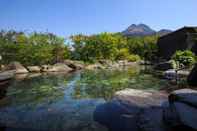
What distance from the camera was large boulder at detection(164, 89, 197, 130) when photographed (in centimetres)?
529

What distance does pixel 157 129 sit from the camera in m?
5.82

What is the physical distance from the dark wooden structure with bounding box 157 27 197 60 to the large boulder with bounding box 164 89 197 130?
1321 inches

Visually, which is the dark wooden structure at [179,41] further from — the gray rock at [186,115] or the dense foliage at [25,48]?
the gray rock at [186,115]

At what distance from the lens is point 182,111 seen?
561 centimetres

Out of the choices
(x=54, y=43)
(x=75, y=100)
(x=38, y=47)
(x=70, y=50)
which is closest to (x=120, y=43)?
(x=70, y=50)

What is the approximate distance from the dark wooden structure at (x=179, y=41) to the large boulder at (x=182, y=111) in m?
33.5

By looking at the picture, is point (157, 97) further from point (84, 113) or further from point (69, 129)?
point (69, 129)

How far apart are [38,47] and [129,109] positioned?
3006cm

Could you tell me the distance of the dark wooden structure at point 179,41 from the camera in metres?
40.8

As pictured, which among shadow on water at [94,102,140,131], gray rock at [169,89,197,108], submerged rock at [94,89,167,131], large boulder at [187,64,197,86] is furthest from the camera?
large boulder at [187,64,197,86]

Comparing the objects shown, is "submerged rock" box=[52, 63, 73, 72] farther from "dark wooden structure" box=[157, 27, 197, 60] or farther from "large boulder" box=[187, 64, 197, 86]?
"large boulder" box=[187, 64, 197, 86]

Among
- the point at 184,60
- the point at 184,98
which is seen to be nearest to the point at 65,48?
the point at 184,60

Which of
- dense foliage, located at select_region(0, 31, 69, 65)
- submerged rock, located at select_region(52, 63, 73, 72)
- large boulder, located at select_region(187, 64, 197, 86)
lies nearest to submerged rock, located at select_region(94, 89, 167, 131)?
large boulder, located at select_region(187, 64, 197, 86)

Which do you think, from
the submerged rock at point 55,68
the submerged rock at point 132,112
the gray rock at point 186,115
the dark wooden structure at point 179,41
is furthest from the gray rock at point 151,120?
the dark wooden structure at point 179,41
